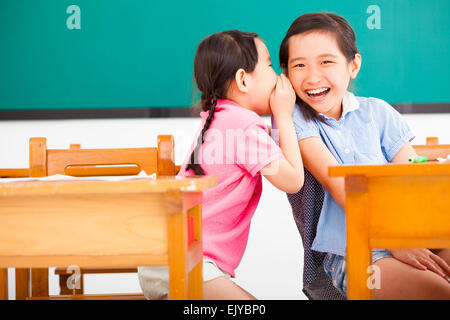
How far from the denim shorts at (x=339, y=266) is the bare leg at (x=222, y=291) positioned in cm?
26

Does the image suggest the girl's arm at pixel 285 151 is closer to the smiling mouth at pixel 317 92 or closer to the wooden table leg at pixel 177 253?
the smiling mouth at pixel 317 92

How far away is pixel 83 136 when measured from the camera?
2.80m

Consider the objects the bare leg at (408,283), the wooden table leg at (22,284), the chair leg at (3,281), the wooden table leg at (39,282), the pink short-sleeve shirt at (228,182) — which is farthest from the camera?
the wooden table leg at (39,282)

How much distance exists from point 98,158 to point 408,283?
1.01 m

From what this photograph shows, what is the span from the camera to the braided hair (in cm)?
126

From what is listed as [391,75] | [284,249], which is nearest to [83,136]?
[284,249]

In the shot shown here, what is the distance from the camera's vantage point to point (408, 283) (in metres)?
1.08

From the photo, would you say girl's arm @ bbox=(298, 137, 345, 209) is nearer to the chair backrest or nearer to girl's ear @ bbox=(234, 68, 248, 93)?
girl's ear @ bbox=(234, 68, 248, 93)

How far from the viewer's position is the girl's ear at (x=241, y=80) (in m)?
1.26

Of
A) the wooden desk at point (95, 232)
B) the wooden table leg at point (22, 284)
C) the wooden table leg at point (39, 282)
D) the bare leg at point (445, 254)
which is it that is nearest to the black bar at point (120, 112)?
the wooden table leg at point (39, 282)

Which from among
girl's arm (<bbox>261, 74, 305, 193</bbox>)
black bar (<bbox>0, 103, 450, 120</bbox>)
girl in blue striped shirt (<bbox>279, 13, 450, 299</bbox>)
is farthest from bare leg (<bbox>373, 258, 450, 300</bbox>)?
black bar (<bbox>0, 103, 450, 120</bbox>)

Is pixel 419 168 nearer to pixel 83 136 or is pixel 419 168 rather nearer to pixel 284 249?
pixel 284 249

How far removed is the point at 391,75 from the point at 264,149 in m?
1.92

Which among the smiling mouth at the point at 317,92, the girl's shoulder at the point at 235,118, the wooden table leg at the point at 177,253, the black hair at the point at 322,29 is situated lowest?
the wooden table leg at the point at 177,253
